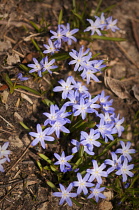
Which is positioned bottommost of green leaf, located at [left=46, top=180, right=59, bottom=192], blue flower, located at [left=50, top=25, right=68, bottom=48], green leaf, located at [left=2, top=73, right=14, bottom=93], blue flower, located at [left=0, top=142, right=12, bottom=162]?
green leaf, located at [left=46, top=180, right=59, bottom=192]

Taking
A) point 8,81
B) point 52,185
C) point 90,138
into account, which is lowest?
point 52,185

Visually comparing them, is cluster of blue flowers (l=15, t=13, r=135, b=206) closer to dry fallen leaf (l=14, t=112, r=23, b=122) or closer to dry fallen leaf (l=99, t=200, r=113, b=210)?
dry fallen leaf (l=99, t=200, r=113, b=210)

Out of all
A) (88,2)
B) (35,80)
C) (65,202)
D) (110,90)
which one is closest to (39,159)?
(65,202)

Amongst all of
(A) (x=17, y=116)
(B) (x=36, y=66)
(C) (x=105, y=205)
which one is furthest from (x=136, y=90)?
(A) (x=17, y=116)

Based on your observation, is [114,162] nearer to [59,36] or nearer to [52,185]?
[52,185]

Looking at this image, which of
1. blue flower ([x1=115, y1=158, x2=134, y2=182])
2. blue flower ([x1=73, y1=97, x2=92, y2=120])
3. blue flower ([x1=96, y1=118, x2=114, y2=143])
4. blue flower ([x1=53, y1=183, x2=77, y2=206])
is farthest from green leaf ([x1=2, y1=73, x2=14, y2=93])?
blue flower ([x1=115, y1=158, x2=134, y2=182])

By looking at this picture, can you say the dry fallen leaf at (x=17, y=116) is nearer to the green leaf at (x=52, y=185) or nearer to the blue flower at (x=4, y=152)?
the blue flower at (x=4, y=152)

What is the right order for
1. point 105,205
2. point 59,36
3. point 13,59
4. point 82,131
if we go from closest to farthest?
point 82,131
point 105,205
point 59,36
point 13,59

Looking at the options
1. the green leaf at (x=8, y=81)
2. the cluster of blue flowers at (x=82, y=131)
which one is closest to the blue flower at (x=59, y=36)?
the cluster of blue flowers at (x=82, y=131)

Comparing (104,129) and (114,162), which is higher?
(104,129)

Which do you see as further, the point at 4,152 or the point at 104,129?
the point at 104,129

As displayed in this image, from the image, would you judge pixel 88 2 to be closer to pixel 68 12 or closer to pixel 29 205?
pixel 68 12
